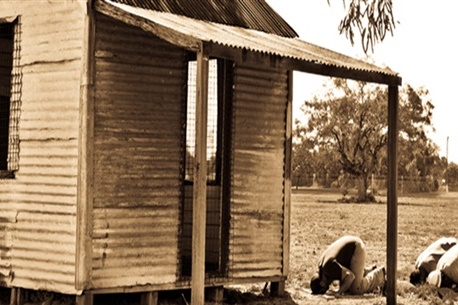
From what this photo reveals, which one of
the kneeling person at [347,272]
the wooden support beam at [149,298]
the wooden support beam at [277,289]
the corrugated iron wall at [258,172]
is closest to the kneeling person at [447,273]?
the kneeling person at [347,272]

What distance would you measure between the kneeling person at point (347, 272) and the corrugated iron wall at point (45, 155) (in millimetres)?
4354

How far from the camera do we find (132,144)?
11.4 metres

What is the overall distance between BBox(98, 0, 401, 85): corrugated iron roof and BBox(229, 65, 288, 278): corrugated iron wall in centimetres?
60

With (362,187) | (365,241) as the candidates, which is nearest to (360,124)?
(362,187)

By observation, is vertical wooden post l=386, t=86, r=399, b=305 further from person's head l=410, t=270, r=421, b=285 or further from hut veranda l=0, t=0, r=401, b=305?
person's head l=410, t=270, r=421, b=285

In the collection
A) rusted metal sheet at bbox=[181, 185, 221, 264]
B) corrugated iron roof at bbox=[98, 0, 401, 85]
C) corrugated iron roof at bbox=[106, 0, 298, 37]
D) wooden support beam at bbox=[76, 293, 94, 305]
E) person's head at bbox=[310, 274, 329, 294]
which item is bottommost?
person's head at bbox=[310, 274, 329, 294]

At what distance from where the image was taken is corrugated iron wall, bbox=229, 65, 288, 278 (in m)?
12.6

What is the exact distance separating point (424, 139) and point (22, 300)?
62.3 meters

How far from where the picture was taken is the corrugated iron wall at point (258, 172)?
12.6 m

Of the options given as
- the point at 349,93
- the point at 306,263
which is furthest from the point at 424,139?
the point at 306,263

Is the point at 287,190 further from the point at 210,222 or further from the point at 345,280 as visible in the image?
the point at 345,280

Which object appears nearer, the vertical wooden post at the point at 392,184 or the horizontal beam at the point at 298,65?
the horizontal beam at the point at 298,65

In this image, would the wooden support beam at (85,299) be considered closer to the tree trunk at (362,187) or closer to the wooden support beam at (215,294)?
the wooden support beam at (215,294)

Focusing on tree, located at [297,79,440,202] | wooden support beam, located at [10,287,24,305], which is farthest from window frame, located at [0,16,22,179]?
tree, located at [297,79,440,202]
